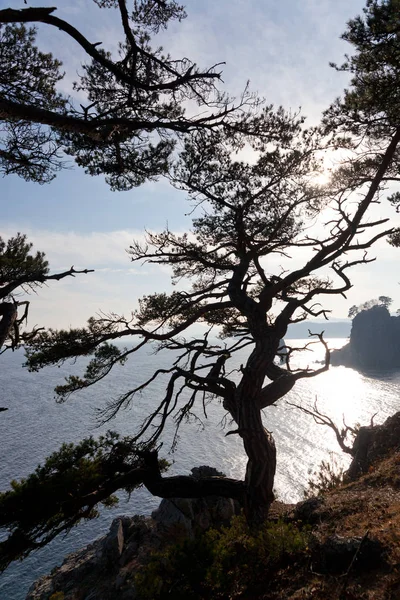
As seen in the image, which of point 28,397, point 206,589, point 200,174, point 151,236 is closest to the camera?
point 206,589

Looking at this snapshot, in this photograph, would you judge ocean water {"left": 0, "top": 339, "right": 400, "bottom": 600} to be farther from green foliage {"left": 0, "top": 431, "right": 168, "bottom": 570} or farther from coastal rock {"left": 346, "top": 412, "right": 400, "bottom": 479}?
green foliage {"left": 0, "top": 431, "right": 168, "bottom": 570}

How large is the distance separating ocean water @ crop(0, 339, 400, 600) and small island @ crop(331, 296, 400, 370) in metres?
32.9

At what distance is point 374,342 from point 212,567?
125 m

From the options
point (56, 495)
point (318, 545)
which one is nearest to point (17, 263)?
point (56, 495)

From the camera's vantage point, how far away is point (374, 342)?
116m

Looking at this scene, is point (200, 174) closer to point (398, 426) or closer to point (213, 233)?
point (213, 233)

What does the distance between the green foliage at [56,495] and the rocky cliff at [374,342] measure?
117 metres

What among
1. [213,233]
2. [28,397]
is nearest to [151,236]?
[213,233]

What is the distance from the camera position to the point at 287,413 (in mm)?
60375

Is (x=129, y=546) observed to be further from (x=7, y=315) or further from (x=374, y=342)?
(x=374, y=342)

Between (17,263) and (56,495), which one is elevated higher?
(17,263)

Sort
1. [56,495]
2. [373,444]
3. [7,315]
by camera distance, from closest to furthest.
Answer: [7,315], [56,495], [373,444]

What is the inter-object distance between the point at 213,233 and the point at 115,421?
48.1 m

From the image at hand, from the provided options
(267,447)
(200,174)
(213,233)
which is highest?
(200,174)
